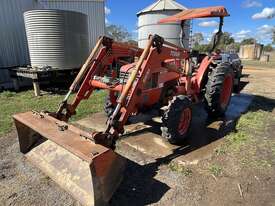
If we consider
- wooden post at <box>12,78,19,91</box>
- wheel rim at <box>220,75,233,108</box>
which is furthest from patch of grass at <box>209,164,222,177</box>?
wooden post at <box>12,78,19,91</box>

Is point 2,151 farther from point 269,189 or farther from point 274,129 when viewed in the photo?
point 274,129

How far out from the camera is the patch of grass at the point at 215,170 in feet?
10.9

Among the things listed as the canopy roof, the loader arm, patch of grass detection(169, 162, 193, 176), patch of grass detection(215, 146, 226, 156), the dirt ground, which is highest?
the canopy roof

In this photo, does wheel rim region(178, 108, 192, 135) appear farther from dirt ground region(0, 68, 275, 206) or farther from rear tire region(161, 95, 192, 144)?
dirt ground region(0, 68, 275, 206)

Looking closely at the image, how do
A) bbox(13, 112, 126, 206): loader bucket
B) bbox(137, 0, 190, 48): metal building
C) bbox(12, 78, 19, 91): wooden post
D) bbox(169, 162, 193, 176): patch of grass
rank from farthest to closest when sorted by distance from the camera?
bbox(137, 0, 190, 48): metal building → bbox(12, 78, 19, 91): wooden post → bbox(169, 162, 193, 176): patch of grass → bbox(13, 112, 126, 206): loader bucket

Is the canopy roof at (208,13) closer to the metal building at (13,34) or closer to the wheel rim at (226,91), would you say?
the wheel rim at (226,91)

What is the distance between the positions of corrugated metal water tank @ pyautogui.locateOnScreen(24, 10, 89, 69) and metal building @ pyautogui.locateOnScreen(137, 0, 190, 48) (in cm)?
493

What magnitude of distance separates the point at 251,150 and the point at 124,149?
215 cm

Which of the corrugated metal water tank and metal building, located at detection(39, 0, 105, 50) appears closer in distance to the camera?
the corrugated metal water tank

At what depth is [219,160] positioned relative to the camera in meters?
3.65

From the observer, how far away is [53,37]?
314 inches

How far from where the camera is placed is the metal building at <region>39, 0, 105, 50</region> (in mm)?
10867

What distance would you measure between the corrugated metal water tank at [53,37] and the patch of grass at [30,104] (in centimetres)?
126

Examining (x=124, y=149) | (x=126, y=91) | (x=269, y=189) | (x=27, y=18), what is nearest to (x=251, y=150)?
(x=269, y=189)
